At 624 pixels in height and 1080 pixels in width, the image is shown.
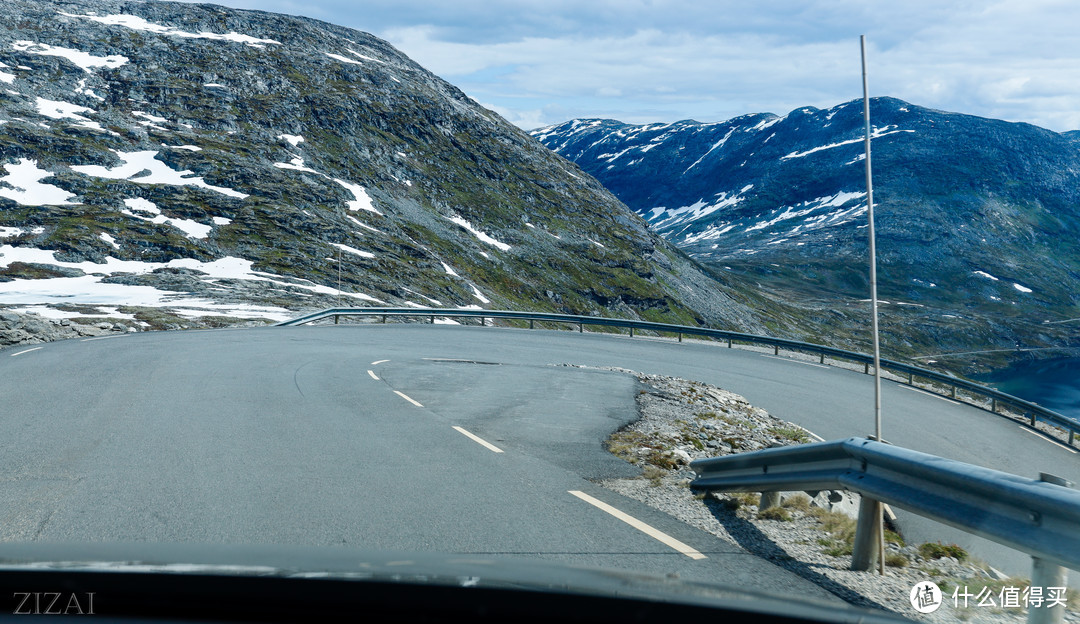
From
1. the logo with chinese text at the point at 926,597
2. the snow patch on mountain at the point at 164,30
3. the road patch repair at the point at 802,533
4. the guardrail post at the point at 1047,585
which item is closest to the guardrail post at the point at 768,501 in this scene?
the road patch repair at the point at 802,533

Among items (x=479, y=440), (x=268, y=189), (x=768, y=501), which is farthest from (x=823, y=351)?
(x=268, y=189)

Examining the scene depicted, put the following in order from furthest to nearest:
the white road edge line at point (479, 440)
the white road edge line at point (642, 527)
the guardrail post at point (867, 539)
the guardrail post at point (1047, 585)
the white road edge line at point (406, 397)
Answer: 1. the white road edge line at point (406, 397)
2. the white road edge line at point (479, 440)
3. the white road edge line at point (642, 527)
4. the guardrail post at point (867, 539)
5. the guardrail post at point (1047, 585)

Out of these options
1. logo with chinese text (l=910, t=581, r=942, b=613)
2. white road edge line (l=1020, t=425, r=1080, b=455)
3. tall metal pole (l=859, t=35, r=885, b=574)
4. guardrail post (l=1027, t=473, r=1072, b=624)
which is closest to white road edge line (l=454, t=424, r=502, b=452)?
tall metal pole (l=859, t=35, r=885, b=574)

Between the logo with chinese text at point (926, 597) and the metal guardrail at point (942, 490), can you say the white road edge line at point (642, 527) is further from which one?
the logo with chinese text at point (926, 597)

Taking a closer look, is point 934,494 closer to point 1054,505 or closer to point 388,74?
point 1054,505

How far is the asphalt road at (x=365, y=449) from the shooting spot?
18.3ft

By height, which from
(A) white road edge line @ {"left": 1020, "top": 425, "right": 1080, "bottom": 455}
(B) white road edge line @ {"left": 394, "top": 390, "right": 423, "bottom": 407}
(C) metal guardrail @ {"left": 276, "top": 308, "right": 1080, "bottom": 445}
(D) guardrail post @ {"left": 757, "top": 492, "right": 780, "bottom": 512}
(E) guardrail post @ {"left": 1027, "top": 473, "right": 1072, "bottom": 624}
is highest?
(E) guardrail post @ {"left": 1027, "top": 473, "right": 1072, "bottom": 624}

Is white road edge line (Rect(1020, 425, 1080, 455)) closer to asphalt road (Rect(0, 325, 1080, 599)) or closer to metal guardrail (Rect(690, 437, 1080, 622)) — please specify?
asphalt road (Rect(0, 325, 1080, 599))

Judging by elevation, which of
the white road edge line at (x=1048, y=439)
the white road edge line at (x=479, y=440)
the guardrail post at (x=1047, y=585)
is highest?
the guardrail post at (x=1047, y=585)

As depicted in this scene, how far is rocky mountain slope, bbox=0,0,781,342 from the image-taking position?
57938 mm

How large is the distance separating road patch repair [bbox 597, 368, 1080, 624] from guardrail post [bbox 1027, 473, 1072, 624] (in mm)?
363

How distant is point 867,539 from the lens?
17.7 ft

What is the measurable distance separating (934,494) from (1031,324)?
205 metres

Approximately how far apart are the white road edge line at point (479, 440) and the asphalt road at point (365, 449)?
0.04 meters
